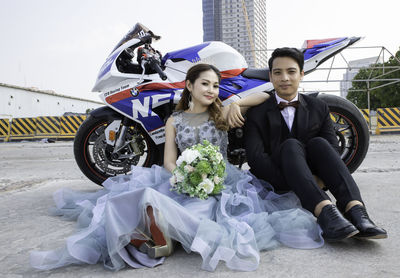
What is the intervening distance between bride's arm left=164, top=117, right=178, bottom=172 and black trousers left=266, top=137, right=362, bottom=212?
0.71m

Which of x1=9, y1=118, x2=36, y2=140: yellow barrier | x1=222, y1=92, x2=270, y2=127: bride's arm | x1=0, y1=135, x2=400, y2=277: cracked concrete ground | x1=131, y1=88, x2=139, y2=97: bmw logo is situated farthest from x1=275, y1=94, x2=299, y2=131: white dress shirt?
x1=9, y1=118, x2=36, y2=140: yellow barrier

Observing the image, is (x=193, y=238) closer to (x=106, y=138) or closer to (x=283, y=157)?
(x=283, y=157)

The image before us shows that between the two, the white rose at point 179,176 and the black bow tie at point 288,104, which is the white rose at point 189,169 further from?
the black bow tie at point 288,104

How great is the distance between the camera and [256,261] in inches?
52.3

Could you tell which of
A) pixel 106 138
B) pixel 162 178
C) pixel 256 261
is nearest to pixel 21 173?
pixel 106 138

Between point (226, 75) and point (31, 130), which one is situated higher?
point (226, 75)

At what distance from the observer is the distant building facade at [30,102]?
28.0m

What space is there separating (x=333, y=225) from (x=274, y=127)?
33.8 inches

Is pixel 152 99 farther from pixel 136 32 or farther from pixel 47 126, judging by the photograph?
pixel 47 126

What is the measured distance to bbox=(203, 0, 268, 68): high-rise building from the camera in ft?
171

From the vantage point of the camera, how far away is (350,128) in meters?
2.82

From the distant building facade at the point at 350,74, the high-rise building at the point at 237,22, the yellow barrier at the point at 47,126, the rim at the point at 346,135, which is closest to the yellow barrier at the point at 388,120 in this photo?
the distant building facade at the point at 350,74

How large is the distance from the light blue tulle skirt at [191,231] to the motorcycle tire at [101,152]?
3.77 ft

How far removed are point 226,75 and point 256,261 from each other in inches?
71.6
